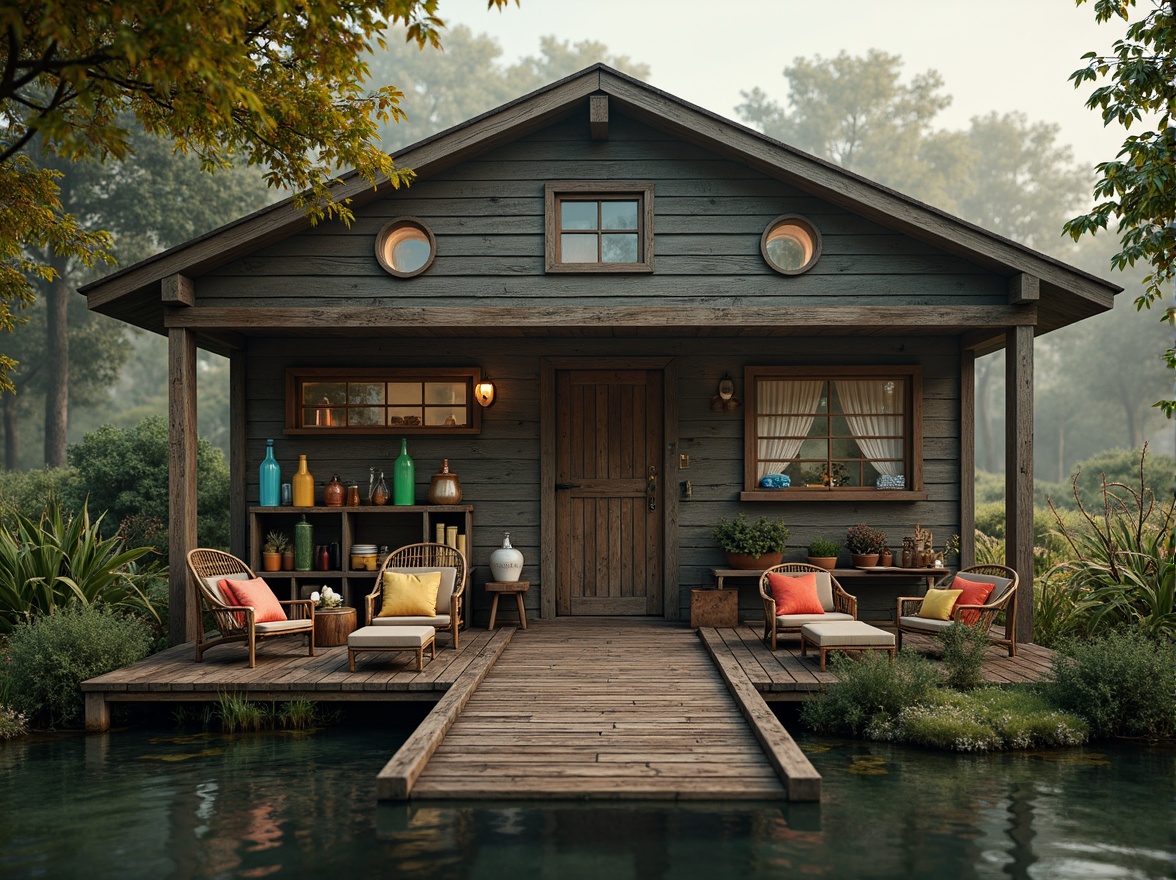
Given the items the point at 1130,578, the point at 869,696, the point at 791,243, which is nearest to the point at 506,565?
the point at 869,696

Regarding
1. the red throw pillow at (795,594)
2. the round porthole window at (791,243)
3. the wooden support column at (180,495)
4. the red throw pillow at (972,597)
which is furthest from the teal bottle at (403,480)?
the red throw pillow at (972,597)

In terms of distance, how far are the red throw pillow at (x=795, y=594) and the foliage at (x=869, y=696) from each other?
1.24 meters

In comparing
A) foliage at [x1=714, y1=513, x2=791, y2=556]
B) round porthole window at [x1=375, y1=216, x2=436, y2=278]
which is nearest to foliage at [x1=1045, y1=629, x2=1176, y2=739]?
foliage at [x1=714, y1=513, x2=791, y2=556]

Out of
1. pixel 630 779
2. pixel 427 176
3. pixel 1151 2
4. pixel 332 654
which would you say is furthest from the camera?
pixel 427 176

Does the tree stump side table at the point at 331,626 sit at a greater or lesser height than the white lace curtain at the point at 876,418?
lesser

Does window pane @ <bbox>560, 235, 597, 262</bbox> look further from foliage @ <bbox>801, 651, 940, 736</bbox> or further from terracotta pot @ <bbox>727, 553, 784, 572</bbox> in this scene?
foliage @ <bbox>801, 651, 940, 736</bbox>

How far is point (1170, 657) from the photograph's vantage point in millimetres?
6059

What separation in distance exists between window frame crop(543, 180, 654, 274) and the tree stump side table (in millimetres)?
3304

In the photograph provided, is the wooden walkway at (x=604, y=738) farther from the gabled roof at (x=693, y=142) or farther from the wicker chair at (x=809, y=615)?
the gabled roof at (x=693, y=142)

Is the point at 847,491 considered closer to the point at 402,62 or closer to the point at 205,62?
the point at 205,62

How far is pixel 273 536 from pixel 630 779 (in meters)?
4.93

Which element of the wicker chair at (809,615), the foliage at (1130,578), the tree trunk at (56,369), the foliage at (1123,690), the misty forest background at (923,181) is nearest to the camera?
the foliage at (1123,690)

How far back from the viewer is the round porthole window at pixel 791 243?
7.84m

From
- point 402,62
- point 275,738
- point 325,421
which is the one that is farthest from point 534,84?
point 275,738
